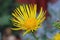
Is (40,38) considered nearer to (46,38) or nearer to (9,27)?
(46,38)

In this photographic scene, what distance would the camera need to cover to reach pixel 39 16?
3.22ft

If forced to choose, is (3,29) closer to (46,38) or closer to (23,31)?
(23,31)

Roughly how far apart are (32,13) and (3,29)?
15 cm

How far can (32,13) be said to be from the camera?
977mm

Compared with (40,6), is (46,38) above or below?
below

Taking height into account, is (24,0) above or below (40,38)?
above

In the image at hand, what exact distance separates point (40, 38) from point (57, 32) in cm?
8

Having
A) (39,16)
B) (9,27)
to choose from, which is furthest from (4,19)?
(39,16)

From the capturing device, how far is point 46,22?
100cm

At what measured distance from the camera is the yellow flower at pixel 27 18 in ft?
3.18

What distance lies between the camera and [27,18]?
38.3 inches

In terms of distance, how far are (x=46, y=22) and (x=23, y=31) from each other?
116mm

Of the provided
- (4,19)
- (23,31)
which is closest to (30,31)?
(23,31)

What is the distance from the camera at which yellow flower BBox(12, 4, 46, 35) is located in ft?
3.18
